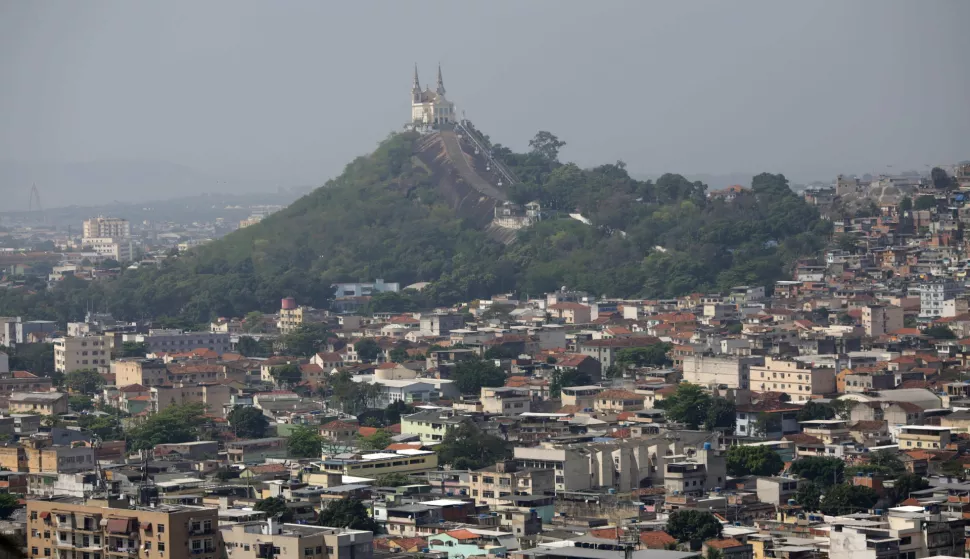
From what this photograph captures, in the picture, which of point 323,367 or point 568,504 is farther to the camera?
point 323,367

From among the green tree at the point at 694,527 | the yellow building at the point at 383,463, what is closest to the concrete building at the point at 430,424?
the yellow building at the point at 383,463

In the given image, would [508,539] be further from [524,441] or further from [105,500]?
[524,441]

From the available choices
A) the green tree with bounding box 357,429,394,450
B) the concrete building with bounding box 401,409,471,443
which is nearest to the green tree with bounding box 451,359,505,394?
the concrete building with bounding box 401,409,471,443

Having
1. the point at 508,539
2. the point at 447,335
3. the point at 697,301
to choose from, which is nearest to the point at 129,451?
the point at 508,539

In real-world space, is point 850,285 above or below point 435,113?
below

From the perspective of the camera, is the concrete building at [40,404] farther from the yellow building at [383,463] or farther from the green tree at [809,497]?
the green tree at [809,497]

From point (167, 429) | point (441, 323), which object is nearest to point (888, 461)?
point (167, 429)

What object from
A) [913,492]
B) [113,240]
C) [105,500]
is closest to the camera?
[105,500]

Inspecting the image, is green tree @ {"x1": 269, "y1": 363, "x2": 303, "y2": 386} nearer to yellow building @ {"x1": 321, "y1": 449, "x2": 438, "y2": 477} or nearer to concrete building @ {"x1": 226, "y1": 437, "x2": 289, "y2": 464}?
concrete building @ {"x1": 226, "y1": 437, "x2": 289, "y2": 464}
